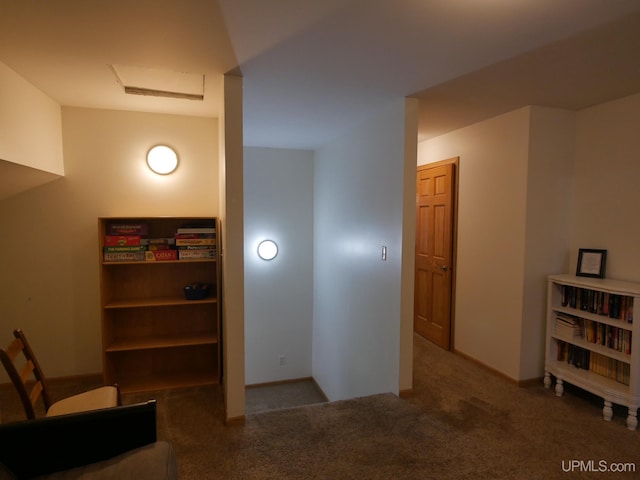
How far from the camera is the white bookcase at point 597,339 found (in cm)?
235

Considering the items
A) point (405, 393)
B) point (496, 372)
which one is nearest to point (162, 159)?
point (405, 393)

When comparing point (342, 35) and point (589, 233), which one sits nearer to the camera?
point (342, 35)

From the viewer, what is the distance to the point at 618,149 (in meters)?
2.72

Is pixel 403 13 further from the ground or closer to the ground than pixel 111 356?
further from the ground

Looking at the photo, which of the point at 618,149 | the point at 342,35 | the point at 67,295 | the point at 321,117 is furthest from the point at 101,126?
A: the point at 618,149

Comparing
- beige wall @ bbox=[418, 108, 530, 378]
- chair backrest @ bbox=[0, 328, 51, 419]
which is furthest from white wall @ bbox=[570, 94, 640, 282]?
chair backrest @ bbox=[0, 328, 51, 419]

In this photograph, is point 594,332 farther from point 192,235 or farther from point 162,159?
point 162,159

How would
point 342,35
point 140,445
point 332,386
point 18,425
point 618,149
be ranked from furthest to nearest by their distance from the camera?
point 332,386 < point 618,149 < point 342,35 < point 140,445 < point 18,425

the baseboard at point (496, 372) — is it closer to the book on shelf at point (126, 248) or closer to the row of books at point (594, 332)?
the row of books at point (594, 332)

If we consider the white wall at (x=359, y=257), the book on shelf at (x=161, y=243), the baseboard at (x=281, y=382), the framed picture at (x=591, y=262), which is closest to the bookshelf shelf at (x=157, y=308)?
the book on shelf at (x=161, y=243)

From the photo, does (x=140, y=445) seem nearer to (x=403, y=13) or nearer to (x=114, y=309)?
(x=114, y=309)

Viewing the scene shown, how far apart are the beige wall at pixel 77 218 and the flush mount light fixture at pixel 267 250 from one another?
5.20 ft

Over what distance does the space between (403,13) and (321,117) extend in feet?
5.57

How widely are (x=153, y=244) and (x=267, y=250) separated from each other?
187 centimetres
